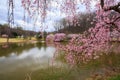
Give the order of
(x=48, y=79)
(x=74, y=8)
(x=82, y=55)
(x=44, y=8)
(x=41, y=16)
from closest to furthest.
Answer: (x=44, y=8), (x=41, y=16), (x=74, y=8), (x=82, y=55), (x=48, y=79)

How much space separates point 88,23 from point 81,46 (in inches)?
102

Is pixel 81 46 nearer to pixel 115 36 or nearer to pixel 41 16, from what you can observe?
pixel 115 36

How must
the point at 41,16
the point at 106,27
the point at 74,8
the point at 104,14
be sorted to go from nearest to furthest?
the point at 41,16, the point at 74,8, the point at 106,27, the point at 104,14

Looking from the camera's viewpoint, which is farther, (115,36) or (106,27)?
(115,36)

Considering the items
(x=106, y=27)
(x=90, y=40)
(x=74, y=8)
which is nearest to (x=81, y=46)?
(x=90, y=40)

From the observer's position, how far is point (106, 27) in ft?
22.6

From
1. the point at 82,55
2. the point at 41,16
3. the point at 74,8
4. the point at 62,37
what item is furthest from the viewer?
the point at 62,37

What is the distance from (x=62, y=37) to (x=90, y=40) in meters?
8.37

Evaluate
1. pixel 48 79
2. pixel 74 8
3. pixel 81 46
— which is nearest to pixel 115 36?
pixel 81 46

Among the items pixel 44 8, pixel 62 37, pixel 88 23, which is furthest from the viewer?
pixel 62 37

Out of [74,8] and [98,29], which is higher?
[74,8]

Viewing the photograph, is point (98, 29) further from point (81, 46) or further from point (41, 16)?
point (41, 16)

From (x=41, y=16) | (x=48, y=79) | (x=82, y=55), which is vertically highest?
(x=41, y=16)

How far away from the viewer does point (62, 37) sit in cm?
1538
